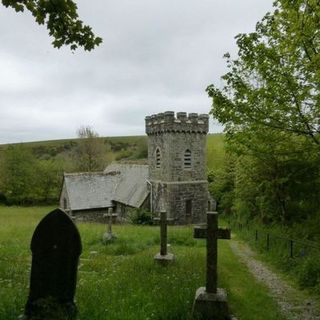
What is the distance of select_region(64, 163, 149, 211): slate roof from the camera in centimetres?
3844

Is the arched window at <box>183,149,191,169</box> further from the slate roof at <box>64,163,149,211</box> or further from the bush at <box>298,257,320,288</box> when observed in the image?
the bush at <box>298,257,320,288</box>

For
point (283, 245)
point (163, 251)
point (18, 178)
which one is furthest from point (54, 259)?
point (18, 178)

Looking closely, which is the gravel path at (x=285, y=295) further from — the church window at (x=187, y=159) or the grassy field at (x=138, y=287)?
the church window at (x=187, y=159)

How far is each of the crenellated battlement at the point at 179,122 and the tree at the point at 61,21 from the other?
26697mm

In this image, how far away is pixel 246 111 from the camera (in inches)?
501

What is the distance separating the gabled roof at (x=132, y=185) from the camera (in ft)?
122

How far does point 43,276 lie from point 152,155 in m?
30.0

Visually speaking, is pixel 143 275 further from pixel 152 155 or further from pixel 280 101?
pixel 152 155

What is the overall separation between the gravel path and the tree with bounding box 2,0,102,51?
7183mm

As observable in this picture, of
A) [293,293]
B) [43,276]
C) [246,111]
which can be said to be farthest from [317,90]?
[43,276]

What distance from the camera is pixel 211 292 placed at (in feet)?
25.8

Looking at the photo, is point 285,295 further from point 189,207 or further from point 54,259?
point 189,207

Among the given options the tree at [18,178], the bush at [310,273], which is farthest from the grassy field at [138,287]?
the tree at [18,178]

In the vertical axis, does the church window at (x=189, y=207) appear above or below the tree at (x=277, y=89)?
below
